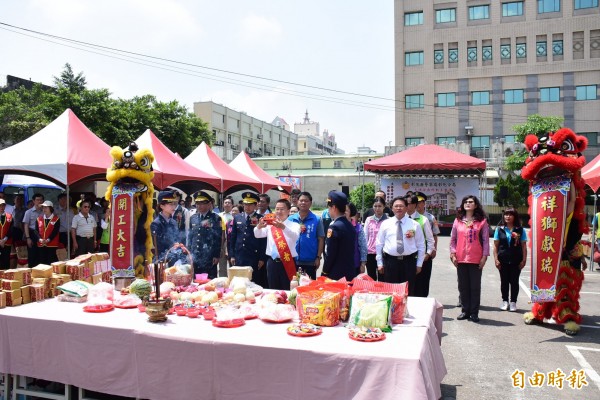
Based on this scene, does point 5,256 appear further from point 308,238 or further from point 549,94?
point 549,94

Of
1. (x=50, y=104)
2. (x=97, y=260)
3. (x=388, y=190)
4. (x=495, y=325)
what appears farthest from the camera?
(x=50, y=104)

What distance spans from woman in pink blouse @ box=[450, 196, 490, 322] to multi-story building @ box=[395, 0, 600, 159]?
25.8 metres

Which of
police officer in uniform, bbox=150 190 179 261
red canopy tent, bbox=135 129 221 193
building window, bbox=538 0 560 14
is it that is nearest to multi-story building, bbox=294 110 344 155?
building window, bbox=538 0 560 14

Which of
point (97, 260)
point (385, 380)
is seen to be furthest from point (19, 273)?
point (385, 380)

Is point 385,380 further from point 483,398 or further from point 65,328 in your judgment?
point 65,328

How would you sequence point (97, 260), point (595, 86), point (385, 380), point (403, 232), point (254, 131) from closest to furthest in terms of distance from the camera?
1. point (385, 380)
2. point (97, 260)
3. point (403, 232)
4. point (595, 86)
5. point (254, 131)

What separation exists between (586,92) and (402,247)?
31055 mm

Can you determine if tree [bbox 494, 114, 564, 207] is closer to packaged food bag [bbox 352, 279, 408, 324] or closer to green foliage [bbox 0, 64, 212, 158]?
green foliage [bbox 0, 64, 212, 158]

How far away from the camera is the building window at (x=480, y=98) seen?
31.2 m

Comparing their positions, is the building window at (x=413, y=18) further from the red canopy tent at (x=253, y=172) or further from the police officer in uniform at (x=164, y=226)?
the police officer in uniform at (x=164, y=226)

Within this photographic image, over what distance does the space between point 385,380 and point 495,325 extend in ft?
12.4

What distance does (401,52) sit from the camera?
105 feet

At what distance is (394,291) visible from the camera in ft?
10.3

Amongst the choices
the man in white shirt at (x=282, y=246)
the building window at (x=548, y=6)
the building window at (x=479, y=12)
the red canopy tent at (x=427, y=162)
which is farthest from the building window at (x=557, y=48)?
the man in white shirt at (x=282, y=246)
